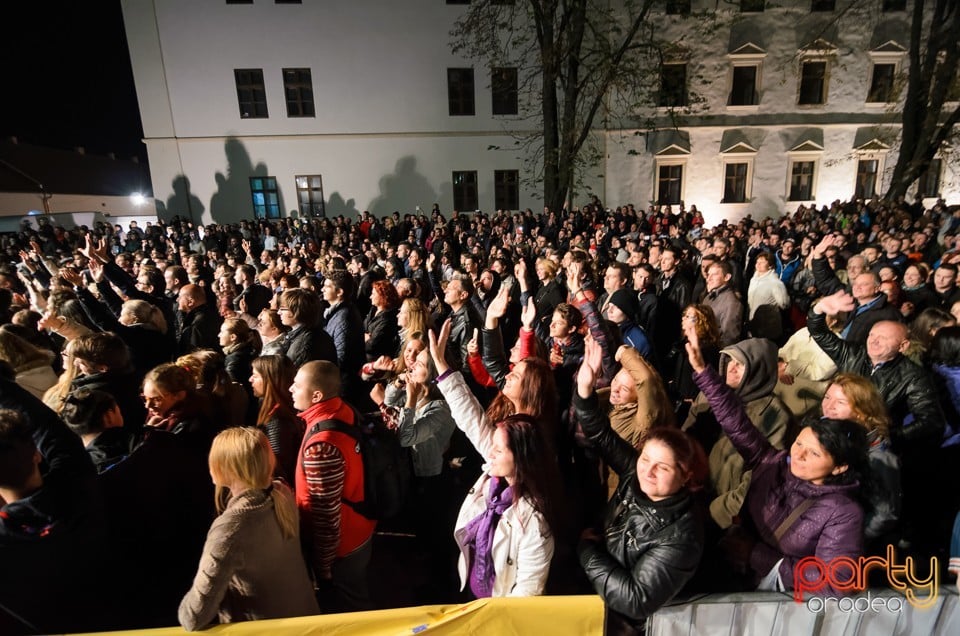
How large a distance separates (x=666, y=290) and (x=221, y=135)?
2002 cm

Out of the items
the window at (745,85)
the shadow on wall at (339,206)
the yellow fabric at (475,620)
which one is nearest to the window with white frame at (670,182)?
the window at (745,85)

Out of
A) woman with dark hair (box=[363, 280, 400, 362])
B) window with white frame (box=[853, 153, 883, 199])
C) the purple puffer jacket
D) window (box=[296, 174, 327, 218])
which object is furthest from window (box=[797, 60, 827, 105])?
the purple puffer jacket

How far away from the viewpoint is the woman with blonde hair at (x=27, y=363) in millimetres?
3418

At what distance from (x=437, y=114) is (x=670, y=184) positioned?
1069 cm

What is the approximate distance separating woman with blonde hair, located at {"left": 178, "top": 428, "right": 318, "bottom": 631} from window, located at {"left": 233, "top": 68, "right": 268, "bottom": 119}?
21.4 metres

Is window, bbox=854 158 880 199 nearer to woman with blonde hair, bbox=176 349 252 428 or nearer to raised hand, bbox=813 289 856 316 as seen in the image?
raised hand, bbox=813 289 856 316

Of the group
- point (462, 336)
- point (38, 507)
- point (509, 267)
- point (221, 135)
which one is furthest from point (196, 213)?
point (38, 507)

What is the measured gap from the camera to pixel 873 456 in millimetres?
2184

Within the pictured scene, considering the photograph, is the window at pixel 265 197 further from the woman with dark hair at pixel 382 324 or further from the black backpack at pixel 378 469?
the black backpack at pixel 378 469

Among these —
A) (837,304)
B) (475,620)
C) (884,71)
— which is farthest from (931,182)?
(475,620)

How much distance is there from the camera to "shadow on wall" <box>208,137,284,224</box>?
774 inches

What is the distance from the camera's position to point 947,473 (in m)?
2.96

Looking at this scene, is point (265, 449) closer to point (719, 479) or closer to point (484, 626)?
point (484, 626)

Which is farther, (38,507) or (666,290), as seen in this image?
(666,290)
